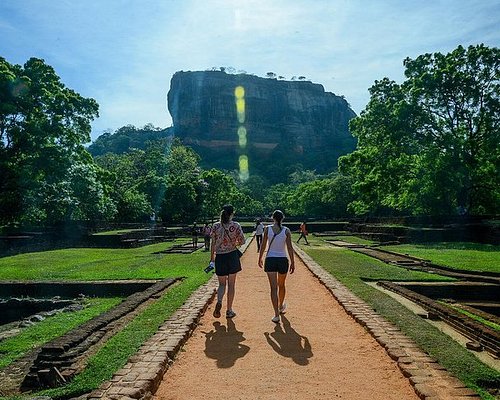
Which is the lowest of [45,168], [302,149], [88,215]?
[88,215]

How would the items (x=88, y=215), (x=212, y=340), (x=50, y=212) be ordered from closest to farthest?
1. (x=212, y=340)
2. (x=50, y=212)
3. (x=88, y=215)

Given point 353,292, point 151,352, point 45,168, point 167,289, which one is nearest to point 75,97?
point 45,168

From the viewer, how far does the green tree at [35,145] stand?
22156 mm

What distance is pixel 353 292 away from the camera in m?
8.76

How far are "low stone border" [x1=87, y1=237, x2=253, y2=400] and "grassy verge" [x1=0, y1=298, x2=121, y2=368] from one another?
6.82 ft

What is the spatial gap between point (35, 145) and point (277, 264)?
20.1 m

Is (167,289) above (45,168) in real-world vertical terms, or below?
below

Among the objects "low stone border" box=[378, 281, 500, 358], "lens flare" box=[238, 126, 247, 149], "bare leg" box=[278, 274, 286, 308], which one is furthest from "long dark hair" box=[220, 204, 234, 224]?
"lens flare" box=[238, 126, 247, 149]


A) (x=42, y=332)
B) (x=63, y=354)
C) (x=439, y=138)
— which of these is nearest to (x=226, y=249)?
(x=63, y=354)

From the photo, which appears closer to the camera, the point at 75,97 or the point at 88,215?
the point at 75,97

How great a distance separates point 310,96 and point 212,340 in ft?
487

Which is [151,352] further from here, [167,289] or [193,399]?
[167,289]

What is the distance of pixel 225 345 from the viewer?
552 centimetres

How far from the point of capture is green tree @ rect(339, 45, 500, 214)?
26.4 meters
